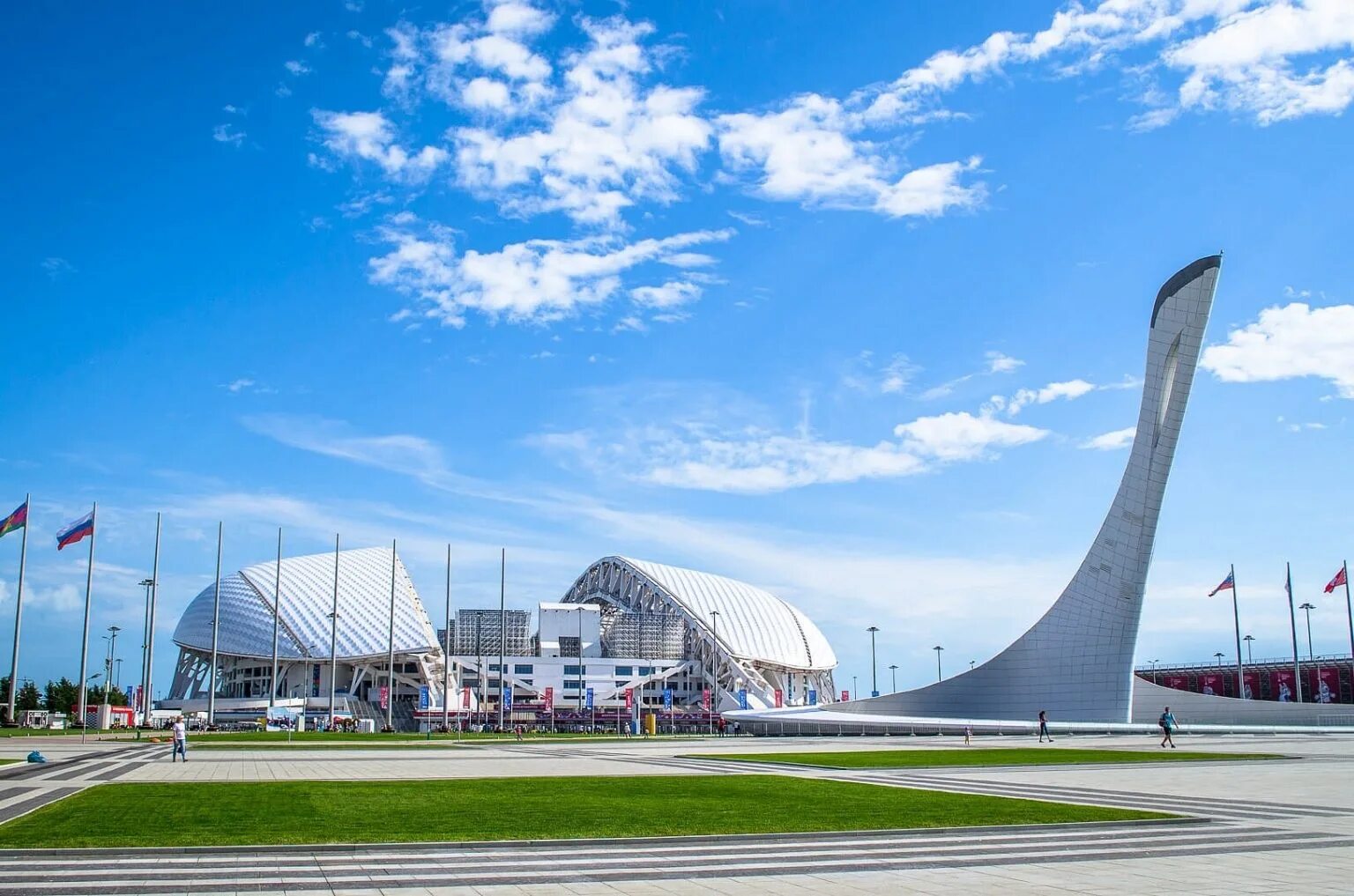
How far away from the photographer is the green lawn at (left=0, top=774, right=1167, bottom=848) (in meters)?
12.3

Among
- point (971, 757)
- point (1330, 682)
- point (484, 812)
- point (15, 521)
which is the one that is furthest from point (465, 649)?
point (484, 812)

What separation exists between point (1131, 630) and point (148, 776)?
129ft

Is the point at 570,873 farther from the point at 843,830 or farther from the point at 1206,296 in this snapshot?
the point at 1206,296

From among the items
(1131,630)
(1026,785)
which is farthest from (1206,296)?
(1026,785)

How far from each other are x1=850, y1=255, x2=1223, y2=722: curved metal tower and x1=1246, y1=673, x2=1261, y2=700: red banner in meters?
54.5

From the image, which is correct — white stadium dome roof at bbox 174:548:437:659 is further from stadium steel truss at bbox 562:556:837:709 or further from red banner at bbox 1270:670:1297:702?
red banner at bbox 1270:670:1297:702

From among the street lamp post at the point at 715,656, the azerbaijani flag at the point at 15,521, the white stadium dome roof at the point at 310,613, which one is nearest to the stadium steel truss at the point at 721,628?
the street lamp post at the point at 715,656

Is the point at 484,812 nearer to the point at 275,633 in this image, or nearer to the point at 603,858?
the point at 603,858

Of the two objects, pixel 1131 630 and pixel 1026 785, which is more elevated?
pixel 1131 630

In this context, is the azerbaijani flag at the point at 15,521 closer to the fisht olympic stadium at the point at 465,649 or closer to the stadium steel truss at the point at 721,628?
the fisht olympic stadium at the point at 465,649

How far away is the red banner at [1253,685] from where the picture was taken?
94.4 m

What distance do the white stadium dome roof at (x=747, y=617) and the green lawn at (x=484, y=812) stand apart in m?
96.8

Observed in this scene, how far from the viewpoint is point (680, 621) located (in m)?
116

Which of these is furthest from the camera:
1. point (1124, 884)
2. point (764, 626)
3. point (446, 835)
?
point (764, 626)
